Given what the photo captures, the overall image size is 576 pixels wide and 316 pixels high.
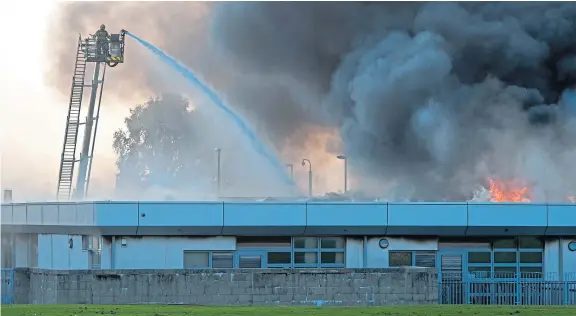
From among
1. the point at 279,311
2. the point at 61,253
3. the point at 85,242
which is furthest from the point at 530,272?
the point at 61,253

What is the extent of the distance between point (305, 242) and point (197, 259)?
12.8ft

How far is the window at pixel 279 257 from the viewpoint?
4559cm

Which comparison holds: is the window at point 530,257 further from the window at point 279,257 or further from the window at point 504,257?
the window at point 279,257

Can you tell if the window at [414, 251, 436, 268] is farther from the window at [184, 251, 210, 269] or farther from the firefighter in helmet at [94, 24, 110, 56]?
the firefighter in helmet at [94, 24, 110, 56]

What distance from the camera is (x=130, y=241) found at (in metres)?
44.3

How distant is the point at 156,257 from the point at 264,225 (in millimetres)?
3904

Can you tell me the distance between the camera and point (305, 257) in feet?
150

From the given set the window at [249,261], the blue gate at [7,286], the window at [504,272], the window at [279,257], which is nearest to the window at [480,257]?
the window at [504,272]

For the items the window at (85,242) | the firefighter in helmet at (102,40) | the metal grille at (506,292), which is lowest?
the metal grille at (506,292)

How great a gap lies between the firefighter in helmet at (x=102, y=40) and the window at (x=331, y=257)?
156 ft

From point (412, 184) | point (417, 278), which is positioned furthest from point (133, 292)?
point (412, 184)

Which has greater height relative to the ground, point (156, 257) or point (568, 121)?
point (568, 121)

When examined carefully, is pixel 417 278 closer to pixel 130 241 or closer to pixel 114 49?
pixel 130 241

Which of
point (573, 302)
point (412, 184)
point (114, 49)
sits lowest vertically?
point (573, 302)
